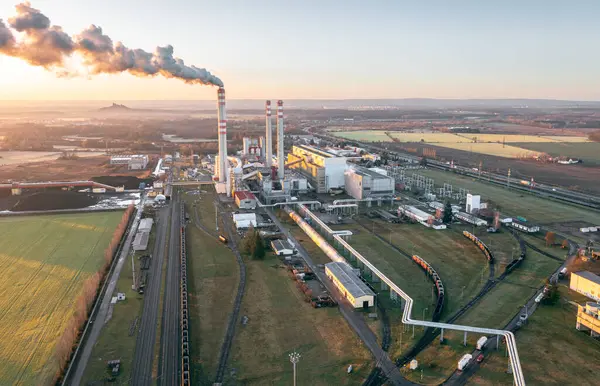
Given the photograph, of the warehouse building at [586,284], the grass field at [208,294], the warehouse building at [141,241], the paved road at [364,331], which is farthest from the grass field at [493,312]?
the warehouse building at [141,241]

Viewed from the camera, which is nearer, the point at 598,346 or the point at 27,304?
the point at 598,346

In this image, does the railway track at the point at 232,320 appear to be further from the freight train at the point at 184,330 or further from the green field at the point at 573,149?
the green field at the point at 573,149

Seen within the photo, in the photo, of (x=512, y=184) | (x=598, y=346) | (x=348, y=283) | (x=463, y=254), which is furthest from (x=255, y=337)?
(x=512, y=184)

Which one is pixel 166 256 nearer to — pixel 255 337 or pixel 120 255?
pixel 120 255

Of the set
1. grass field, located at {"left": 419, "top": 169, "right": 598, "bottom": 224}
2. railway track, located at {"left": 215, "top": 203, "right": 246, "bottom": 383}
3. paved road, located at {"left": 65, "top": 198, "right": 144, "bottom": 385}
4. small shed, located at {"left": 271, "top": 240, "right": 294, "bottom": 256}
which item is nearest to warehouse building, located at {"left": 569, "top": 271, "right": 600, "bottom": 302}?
grass field, located at {"left": 419, "top": 169, "right": 598, "bottom": 224}

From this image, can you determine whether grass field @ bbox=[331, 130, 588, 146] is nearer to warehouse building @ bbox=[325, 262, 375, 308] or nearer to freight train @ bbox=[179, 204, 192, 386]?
warehouse building @ bbox=[325, 262, 375, 308]

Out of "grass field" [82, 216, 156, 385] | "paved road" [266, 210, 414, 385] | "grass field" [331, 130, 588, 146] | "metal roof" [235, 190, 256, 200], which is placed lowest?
"grass field" [82, 216, 156, 385]
